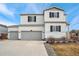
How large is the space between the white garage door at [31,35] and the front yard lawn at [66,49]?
1.56ft

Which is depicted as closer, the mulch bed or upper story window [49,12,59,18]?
the mulch bed

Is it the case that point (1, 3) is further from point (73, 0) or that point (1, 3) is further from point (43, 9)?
point (73, 0)

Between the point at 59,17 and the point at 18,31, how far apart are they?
1.19 meters

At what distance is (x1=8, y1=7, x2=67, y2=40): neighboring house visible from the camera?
6.45 metres

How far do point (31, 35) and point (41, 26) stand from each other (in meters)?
0.38

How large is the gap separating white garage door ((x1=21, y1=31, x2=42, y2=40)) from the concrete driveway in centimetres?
16

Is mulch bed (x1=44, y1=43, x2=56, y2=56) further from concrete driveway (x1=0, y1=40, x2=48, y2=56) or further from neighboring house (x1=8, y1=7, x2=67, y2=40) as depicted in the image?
neighboring house (x1=8, y1=7, x2=67, y2=40)

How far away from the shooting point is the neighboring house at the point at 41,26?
645 cm

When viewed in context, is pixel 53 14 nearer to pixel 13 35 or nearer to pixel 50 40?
pixel 50 40

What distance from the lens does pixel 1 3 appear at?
6.36 m

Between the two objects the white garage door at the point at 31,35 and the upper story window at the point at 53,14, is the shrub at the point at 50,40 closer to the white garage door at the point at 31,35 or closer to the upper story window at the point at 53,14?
the white garage door at the point at 31,35

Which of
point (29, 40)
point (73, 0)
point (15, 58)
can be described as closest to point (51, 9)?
point (73, 0)

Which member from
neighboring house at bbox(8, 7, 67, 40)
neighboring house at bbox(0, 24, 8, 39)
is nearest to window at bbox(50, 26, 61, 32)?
neighboring house at bbox(8, 7, 67, 40)

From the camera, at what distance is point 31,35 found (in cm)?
662
